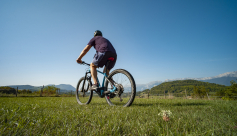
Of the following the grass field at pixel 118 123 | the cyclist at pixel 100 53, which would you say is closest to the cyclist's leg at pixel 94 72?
the cyclist at pixel 100 53

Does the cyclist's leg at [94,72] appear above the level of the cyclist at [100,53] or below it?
below

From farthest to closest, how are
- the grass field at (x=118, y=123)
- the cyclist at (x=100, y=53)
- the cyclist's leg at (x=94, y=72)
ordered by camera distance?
the cyclist's leg at (x=94, y=72)
the cyclist at (x=100, y=53)
the grass field at (x=118, y=123)

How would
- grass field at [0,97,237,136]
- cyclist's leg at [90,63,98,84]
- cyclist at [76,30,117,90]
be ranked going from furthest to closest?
cyclist's leg at [90,63,98,84] < cyclist at [76,30,117,90] < grass field at [0,97,237,136]

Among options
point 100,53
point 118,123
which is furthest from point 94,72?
point 118,123

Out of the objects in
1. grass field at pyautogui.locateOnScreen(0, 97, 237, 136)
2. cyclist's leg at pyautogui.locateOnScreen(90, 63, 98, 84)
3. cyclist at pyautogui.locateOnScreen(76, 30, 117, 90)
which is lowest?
grass field at pyautogui.locateOnScreen(0, 97, 237, 136)

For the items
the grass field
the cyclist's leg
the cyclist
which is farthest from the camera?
the cyclist's leg

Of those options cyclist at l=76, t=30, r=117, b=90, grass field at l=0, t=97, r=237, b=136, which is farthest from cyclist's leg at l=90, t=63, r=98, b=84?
grass field at l=0, t=97, r=237, b=136

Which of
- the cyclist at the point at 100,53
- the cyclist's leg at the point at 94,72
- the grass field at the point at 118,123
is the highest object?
the cyclist at the point at 100,53

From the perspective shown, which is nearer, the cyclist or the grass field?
the grass field

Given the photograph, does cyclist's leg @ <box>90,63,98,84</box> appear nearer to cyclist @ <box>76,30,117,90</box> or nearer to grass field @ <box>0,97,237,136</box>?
cyclist @ <box>76,30,117,90</box>

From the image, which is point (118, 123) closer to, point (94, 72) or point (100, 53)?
point (100, 53)

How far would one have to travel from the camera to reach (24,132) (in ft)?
3.22

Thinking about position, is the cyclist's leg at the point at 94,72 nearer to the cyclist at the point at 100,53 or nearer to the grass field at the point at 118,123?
the cyclist at the point at 100,53

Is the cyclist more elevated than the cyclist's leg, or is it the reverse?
the cyclist
